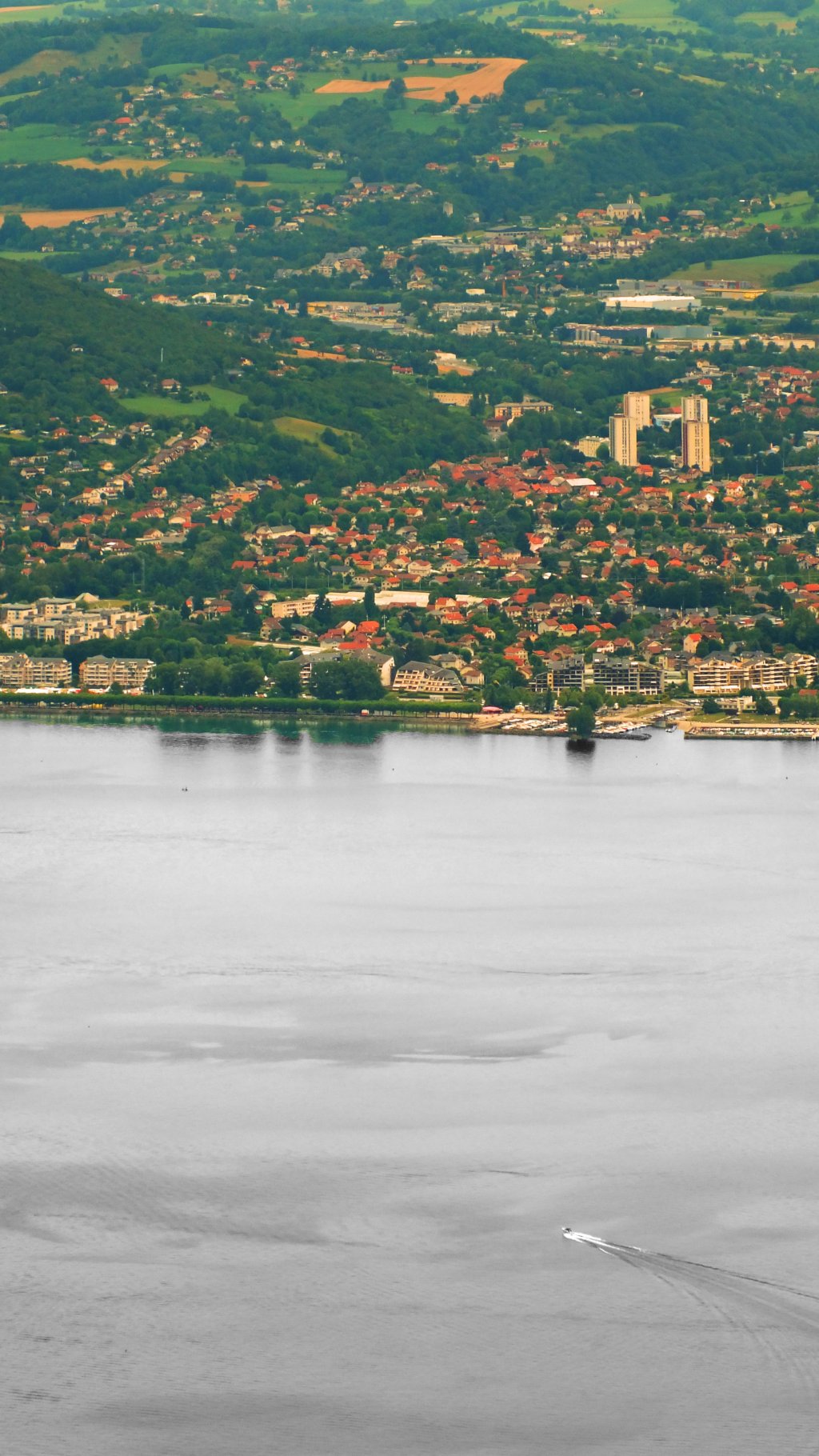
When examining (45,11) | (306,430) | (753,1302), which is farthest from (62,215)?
(753,1302)

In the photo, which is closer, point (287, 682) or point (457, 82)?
point (287, 682)

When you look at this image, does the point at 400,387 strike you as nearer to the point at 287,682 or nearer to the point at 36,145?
the point at 287,682

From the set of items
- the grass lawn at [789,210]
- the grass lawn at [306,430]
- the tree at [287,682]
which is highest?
the grass lawn at [789,210]

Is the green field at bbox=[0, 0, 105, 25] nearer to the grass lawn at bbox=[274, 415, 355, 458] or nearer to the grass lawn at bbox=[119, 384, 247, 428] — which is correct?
the grass lawn at bbox=[119, 384, 247, 428]

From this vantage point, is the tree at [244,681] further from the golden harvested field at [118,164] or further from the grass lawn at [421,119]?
the grass lawn at [421,119]

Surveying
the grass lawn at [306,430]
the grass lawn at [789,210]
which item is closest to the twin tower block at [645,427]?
the grass lawn at [306,430]

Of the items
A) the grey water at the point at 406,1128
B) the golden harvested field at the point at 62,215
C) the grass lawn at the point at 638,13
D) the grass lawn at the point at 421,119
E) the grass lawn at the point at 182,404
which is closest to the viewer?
the grey water at the point at 406,1128

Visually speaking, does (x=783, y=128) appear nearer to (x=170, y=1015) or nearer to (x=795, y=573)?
(x=795, y=573)

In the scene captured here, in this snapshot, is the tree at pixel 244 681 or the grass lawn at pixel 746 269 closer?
the tree at pixel 244 681

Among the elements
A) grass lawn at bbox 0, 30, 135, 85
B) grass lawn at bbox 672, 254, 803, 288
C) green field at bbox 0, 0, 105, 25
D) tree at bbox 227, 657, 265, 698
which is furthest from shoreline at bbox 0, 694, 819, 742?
green field at bbox 0, 0, 105, 25
